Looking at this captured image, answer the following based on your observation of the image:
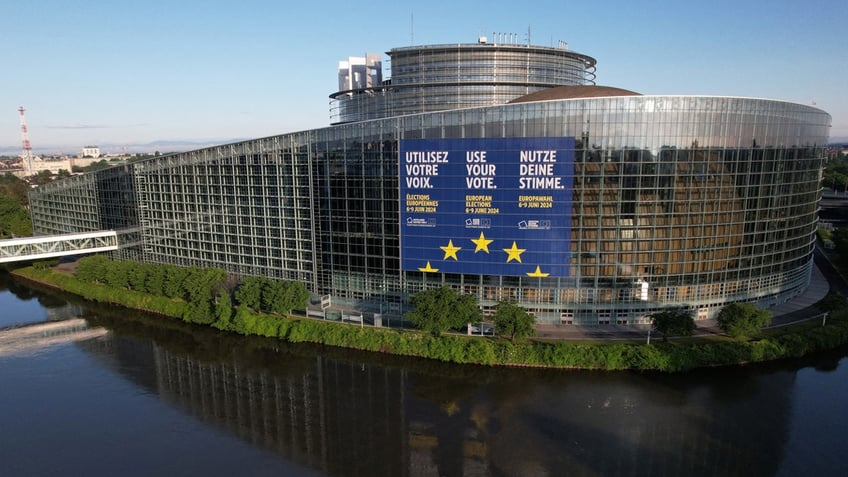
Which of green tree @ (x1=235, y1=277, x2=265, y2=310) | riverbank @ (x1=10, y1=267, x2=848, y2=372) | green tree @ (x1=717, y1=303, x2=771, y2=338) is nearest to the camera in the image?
riverbank @ (x1=10, y1=267, x2=848, y2=372)

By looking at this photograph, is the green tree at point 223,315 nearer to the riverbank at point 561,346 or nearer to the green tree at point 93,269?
the riverbank at point 561,346

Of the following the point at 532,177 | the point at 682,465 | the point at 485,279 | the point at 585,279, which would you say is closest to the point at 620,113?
the point at 532,177

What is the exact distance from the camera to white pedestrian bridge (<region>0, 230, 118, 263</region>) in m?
77.9

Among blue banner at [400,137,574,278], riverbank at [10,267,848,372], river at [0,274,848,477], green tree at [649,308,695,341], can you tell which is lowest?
river at [0,274,848,477]

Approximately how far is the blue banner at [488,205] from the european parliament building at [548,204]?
0.51 ft

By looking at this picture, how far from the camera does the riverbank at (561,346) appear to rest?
5056cm

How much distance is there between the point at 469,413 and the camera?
43.8 metres

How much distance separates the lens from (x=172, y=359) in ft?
187

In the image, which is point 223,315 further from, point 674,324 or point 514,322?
point 674,324

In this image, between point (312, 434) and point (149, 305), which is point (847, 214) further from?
point (149, 305)

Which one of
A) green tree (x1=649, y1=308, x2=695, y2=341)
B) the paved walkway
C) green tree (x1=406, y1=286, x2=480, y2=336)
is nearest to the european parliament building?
the paved walkway

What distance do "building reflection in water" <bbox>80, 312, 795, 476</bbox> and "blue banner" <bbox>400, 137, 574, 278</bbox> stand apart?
13571 millimetres

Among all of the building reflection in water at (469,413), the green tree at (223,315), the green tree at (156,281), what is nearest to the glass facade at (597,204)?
the green tree at (156,281)

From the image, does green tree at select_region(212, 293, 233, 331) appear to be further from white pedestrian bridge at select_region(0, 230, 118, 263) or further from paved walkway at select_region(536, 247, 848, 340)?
paved walkway at select_region(536, 247, 848, 340)
